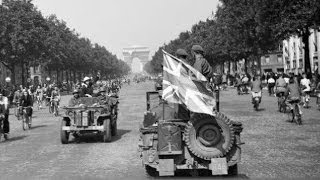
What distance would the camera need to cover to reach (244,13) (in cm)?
4500

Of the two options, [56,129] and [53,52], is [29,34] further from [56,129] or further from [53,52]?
[56,129]

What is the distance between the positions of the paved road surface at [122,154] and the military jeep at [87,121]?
0.37 metres

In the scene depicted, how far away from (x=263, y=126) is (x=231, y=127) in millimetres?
9065

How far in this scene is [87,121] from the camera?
14.2 m

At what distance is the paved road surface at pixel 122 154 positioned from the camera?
9.43m

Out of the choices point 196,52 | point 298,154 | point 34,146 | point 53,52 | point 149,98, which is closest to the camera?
point 196,52

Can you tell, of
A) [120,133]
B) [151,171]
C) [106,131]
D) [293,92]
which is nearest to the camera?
[151,171]

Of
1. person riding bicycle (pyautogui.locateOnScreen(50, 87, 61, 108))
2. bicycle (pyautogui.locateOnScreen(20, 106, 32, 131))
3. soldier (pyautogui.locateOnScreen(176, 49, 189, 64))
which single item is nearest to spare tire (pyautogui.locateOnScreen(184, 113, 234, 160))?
soldier (pyautogui.locateOnScreen(176, 49, 189, 64))

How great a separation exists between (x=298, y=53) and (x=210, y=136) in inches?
2504

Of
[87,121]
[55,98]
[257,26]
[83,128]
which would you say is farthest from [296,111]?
[257,26]

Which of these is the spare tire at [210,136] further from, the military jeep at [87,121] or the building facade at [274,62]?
the building facade at [274,62]

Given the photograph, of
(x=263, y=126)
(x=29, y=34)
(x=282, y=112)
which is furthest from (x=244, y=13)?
(x=263, y=126)

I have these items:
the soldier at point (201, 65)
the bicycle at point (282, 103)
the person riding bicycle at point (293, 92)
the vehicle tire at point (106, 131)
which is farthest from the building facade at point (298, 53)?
the soldier at point (201, 65)

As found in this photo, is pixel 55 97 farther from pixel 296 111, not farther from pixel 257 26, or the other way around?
pixel 257 26
